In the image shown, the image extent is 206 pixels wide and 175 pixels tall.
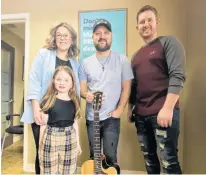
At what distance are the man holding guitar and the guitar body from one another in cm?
3

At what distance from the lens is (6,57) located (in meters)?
1.58


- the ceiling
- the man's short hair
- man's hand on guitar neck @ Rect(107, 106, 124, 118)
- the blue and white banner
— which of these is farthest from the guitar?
the ceiling

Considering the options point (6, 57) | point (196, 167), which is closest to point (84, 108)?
point (6, 57)

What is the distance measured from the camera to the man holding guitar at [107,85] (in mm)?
1408

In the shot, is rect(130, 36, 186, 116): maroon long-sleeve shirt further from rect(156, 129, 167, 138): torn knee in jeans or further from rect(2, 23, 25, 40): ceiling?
rect(2, 23, 25, 40): ceiling

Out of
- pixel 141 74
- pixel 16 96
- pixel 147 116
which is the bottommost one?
pixel 147 116

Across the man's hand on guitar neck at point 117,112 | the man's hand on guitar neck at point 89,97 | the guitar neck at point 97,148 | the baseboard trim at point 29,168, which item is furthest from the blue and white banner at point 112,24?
the baseboard trim at point 29,168

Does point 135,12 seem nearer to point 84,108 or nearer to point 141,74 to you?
point 141,74

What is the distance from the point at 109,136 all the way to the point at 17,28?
3.64 feet

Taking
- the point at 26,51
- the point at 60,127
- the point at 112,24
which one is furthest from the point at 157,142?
the point at 26,51

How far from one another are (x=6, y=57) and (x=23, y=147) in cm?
72

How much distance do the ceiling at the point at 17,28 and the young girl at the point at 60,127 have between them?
17.4 inches

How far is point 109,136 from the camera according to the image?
4.62ft

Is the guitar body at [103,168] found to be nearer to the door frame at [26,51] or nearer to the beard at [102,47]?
the door frame at [26,51]
